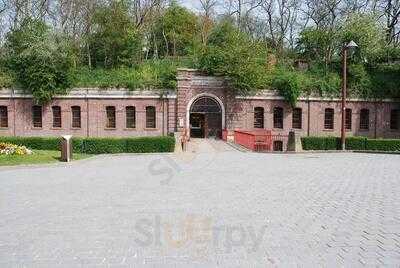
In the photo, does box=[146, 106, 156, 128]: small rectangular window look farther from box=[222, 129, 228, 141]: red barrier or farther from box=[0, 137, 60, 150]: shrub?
box=[0, 137, 60, 150]: shrub

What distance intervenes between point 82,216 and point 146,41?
4158 cm

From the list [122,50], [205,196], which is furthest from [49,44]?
[205,196]

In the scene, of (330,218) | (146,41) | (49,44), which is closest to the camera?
(330,218)

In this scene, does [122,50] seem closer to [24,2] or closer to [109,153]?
[24,2]

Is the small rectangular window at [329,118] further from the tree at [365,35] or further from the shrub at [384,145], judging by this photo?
the shrub at [384,145]

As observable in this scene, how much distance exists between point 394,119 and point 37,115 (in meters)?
31.0

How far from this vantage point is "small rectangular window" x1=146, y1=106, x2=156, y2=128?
1448 inches

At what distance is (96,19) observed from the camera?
140 ft

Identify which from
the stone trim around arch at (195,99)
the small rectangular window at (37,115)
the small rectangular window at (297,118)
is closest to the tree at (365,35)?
the small rectangular window at (297,118)

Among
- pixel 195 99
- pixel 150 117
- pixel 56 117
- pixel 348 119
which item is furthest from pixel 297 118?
pixel 56 117

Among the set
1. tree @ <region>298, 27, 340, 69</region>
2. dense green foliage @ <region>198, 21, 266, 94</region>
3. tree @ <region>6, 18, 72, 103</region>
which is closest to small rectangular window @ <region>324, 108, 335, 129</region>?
tree @ <region>298, 27, 340, 69</region>

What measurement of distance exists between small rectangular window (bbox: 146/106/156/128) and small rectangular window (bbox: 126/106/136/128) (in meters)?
1.10

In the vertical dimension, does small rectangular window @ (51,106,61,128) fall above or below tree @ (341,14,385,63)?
below

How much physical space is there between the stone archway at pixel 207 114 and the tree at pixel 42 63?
10.4 meters
